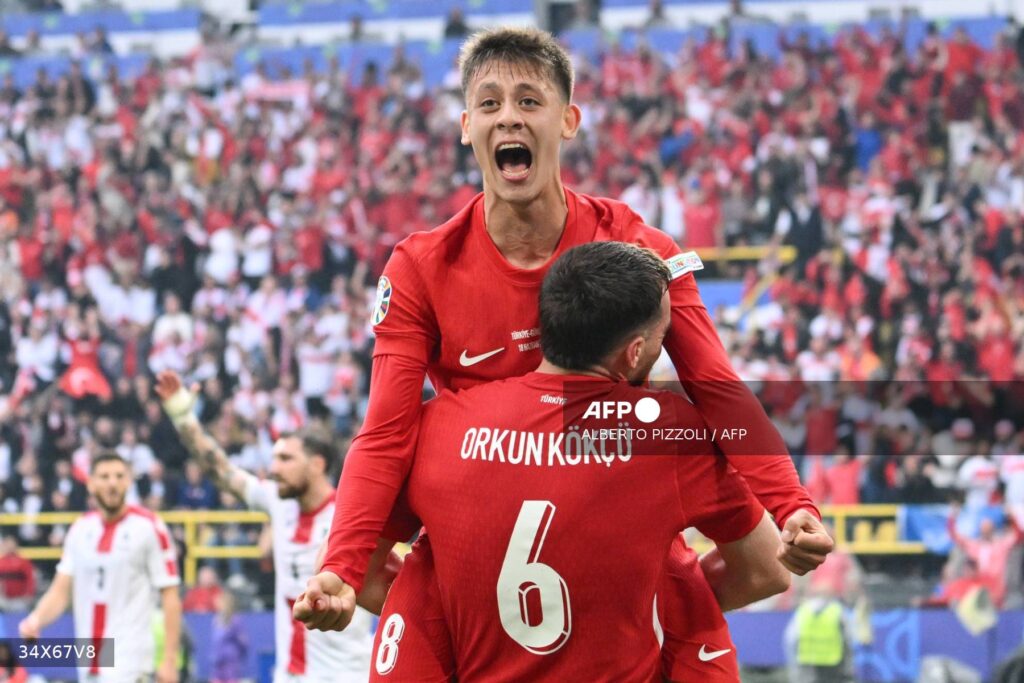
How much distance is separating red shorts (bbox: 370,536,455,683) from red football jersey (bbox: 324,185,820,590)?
0.13m

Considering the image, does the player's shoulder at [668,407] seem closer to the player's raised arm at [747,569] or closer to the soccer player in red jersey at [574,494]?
the soccer player in red jersey at [574,494]

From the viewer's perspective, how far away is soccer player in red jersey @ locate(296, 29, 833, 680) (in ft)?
12.9

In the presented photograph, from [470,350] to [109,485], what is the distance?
18.5 feet

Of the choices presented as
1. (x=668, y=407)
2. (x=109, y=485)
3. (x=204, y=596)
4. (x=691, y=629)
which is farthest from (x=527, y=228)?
(x=204, y=596)

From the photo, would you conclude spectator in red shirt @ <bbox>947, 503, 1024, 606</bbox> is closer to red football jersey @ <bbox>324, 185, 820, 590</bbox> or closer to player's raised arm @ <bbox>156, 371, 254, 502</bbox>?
player's raised arm @ <bbox>156, 371, 254, 502</bbox>

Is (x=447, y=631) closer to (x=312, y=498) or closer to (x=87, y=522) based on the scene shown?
(x=312, y=498)

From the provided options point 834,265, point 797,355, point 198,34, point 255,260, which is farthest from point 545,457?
point 198,34

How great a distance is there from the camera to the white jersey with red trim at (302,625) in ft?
27.1

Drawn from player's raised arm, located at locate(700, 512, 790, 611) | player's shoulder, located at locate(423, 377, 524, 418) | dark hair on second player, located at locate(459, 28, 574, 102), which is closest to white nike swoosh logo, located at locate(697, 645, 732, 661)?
player's raised arm, located at locate(700, 512, 790, 611)

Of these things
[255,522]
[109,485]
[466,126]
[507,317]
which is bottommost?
[255,522]

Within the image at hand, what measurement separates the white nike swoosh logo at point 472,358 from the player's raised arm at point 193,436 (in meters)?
4.06

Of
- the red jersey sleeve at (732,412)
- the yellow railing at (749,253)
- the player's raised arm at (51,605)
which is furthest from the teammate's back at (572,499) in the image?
the yellow railing at (749,253)

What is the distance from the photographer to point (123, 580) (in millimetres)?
9227

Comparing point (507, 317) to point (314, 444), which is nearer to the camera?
point (507, 317)
